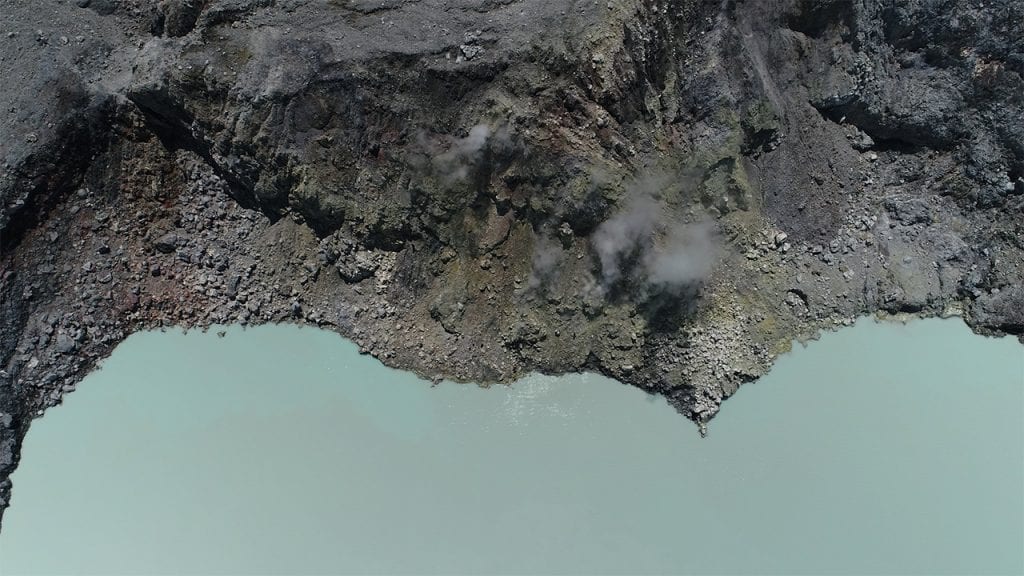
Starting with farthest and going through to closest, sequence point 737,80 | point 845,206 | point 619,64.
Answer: point 845,206
point 737,80
point 619,64

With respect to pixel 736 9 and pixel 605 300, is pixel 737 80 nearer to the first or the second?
pixel 736 9

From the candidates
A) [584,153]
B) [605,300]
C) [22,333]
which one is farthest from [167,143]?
[605,300]

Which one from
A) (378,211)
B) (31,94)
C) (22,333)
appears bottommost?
(22,333)

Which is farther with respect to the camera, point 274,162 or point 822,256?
point 822,256

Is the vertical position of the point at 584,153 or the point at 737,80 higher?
the point at 737,80

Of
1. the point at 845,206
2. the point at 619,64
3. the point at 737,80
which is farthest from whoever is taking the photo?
the point at 845,206

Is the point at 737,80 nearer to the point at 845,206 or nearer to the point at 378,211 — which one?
the point at 845,206
